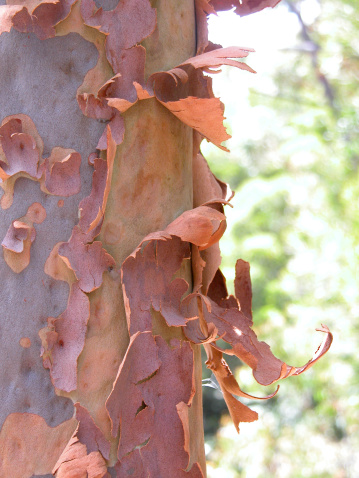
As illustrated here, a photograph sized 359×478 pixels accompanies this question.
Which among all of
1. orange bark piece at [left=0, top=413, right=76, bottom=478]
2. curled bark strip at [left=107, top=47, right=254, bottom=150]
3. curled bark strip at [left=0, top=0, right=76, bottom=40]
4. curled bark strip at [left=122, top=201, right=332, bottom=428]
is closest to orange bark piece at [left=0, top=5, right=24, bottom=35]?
curled bark strip at [left=0, top=0, right=76, bottom=40]

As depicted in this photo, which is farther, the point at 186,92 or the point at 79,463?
the point at 186,92

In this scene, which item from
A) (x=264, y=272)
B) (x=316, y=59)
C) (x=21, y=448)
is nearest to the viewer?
(x=21, y=448)

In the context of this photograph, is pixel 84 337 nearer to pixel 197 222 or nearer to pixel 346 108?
pixel 197 222

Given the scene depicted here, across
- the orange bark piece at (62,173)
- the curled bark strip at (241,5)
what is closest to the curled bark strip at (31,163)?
the orange bark piece at (62,173)

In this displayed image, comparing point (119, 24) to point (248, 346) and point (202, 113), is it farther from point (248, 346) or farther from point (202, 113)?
point (248, 346)

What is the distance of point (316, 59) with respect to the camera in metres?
4.05

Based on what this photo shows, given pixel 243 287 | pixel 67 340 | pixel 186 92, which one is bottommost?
pixel 243 287

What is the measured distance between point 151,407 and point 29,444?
0.10 meters

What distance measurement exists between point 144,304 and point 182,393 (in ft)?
0.28

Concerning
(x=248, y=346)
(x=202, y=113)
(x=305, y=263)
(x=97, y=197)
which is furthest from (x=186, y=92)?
(x=305, y=263)

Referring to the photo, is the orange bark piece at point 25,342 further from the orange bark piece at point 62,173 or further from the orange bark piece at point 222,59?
the orange bark piece at point 222,59

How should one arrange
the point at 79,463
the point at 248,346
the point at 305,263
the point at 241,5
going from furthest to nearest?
the point at 305,263 → the point at 241,5 → the point at 248,346 → the point at 79,463

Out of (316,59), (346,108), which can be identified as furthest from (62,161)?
(316,59)

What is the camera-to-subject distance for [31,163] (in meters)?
0.45
